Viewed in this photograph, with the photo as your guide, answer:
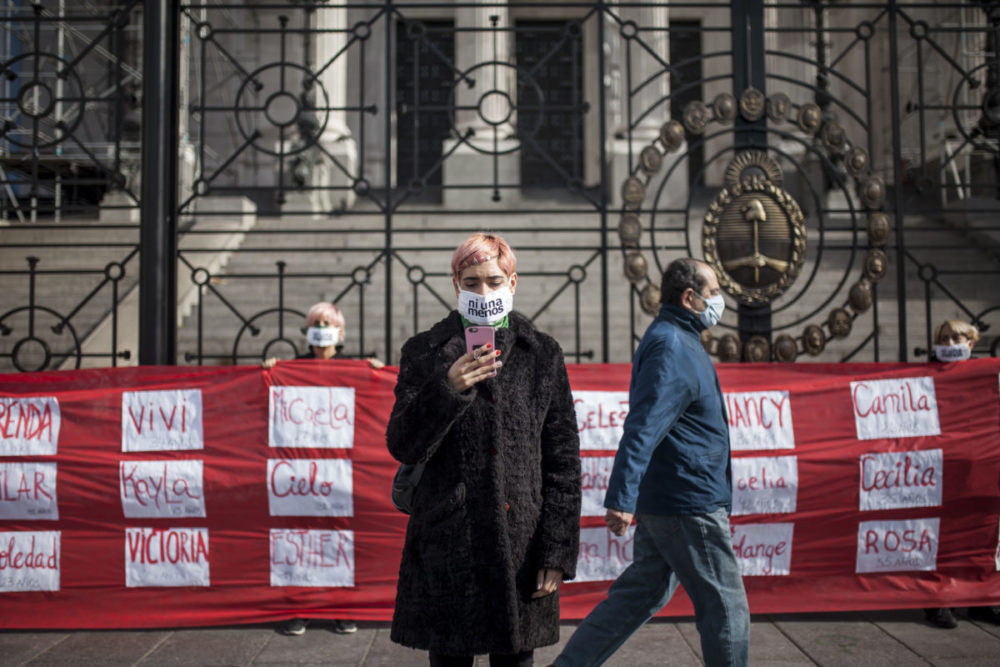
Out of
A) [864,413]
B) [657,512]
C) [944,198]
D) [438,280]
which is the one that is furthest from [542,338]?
[944,198]

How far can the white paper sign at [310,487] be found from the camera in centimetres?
A: 480

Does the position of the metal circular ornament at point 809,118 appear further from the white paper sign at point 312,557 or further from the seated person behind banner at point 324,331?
the white paper sign at point 312,557

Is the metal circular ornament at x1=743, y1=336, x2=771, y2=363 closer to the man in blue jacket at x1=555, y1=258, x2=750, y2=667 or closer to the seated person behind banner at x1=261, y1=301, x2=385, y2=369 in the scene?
the man in blue jacket at x1=555, y1=258, x2=750, y2=667

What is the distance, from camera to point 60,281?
396 inches

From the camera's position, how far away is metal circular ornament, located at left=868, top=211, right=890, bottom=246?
19.2 feet

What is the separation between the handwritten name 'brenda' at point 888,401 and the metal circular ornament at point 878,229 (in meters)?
1.29

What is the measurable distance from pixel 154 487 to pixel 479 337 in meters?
3.30

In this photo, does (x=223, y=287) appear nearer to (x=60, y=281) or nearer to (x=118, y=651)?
(x=60, y=281)

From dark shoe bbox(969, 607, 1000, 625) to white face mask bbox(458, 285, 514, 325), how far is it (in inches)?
161

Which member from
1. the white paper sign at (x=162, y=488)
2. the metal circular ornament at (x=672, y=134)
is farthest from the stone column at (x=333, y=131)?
the white paper sign at (x=162, y=488)

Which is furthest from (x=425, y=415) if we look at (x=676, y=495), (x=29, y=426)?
(x=29, y=426)

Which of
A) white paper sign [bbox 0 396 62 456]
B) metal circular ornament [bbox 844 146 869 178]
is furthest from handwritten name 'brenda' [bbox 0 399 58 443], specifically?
metal circular ornament [bbox 844 146 869 178]

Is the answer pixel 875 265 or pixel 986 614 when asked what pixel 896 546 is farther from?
pixel 875 265

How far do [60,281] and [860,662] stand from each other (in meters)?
9.75
